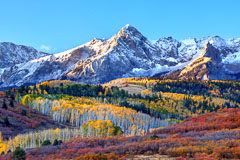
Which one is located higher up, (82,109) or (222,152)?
(222,152)

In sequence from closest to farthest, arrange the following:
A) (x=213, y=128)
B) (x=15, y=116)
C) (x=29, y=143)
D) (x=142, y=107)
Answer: (x=213, y=128) < (x=29, y=143) < (x=15, y=116) < (x=142, y=107)

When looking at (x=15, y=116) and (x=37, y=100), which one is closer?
(x=15, y=116)

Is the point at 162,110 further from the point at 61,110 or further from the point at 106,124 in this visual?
the point at 106,124

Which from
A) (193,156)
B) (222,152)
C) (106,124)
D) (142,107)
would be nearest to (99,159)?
(193,156)

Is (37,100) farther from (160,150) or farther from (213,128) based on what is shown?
(160,150)

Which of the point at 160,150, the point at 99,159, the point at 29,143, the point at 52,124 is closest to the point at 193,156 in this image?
the point at 160,150

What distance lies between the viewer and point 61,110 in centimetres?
12962

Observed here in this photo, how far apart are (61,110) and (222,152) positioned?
11929cm

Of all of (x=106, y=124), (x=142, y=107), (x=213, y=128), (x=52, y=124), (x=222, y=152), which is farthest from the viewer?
(x=142, y=107)

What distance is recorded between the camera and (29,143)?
68.9 meters

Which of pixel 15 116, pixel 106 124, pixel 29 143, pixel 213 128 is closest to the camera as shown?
pixel 213 128

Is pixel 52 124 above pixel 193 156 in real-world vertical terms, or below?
below

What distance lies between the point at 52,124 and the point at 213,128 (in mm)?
87490

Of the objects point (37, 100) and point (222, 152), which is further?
point (37, 100)
